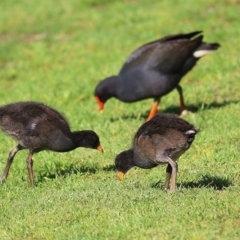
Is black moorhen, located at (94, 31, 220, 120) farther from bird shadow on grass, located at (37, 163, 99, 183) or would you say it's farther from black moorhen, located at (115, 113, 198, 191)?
black moorhen, located at (115, 113, 198, 191)

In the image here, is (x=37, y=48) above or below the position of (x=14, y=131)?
below

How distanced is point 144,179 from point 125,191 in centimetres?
101

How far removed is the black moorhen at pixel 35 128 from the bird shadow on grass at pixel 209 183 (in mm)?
1257

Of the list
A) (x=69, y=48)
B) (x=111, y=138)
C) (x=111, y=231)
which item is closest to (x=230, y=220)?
(x=111, y=231)

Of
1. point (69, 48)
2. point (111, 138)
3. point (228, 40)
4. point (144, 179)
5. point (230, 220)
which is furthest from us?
point (69, 48)

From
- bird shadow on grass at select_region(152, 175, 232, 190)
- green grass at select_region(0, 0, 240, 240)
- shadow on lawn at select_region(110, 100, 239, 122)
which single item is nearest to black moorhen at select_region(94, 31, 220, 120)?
shadow on lawn at select_region(110, 100, 239, 122)

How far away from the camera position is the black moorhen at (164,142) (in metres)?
7.37

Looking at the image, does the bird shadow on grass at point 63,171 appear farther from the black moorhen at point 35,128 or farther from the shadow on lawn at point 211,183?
the shadow on lawn at point 211,183

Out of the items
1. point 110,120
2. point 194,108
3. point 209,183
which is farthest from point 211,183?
point 194,108

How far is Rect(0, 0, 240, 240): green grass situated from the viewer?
6.71 metres

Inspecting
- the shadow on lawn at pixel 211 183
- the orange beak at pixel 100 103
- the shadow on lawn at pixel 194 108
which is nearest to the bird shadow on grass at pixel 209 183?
the shadow on lawn at pixel 211 183

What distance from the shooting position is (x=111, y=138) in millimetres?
10547

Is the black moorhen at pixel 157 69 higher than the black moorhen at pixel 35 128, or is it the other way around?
the black moorhen at pixel 35 128

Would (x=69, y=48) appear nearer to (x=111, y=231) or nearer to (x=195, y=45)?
(x=195, y=45)
